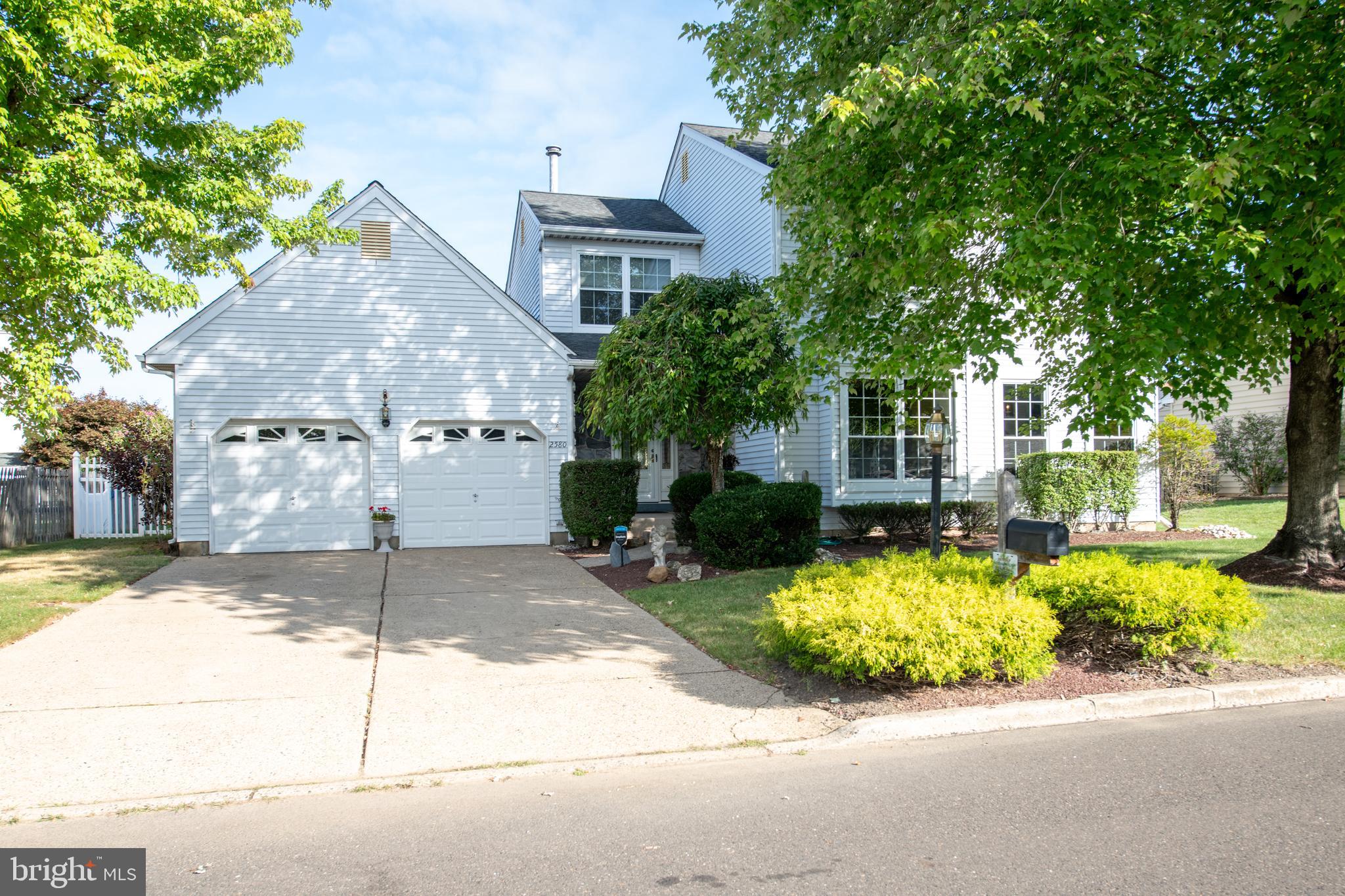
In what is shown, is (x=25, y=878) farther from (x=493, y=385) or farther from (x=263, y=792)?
(x=493, y=385)

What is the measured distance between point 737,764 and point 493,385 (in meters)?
11.8

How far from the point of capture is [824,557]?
12328 mm

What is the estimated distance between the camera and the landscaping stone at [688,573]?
11.2m

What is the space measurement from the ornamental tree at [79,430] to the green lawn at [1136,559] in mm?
17955

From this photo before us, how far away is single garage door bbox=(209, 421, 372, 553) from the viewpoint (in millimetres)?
14641

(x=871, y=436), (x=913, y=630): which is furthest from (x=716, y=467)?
(x=913, y=630)

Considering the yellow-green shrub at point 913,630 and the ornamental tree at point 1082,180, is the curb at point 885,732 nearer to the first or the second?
the yellow-green shrub at point 913,630

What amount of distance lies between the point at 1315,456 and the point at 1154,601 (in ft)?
18.8

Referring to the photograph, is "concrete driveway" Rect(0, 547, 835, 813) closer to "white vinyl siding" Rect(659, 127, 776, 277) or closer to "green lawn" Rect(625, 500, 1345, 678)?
"green lawn" Rect(625, 500, 1345, 678)

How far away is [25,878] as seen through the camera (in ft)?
12.1

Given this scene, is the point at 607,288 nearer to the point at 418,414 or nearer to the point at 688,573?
the point at 418,414

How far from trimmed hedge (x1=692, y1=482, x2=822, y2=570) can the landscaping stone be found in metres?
0.59

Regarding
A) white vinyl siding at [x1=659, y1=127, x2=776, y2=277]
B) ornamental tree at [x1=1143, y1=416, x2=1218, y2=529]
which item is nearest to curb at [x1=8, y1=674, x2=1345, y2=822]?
white vinyl siding at [x1=659, y1=127, x2=776, y2=277]

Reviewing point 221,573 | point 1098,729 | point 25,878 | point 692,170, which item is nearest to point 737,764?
point 1098,729
